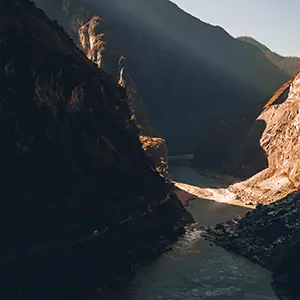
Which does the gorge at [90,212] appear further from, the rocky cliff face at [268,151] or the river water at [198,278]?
the rocky cliff face at [268,151]

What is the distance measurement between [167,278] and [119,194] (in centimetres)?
1855

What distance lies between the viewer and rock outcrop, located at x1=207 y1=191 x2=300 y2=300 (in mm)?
70000

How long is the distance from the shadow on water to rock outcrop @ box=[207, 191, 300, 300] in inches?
85.9

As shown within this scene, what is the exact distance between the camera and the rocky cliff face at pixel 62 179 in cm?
6531

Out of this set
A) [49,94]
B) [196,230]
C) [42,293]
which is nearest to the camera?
[42,293]

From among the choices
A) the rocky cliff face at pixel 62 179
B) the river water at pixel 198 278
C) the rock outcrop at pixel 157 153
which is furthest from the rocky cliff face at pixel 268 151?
the rocky cliff face at pixel 62 179

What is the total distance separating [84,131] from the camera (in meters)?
79.0

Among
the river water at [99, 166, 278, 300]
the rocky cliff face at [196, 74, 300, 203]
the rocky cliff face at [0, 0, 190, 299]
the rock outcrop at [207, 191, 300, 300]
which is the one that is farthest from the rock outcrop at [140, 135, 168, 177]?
the river water at [99, 166, 278, 300]

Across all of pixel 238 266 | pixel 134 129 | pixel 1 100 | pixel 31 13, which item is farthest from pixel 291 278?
pixel 31 13

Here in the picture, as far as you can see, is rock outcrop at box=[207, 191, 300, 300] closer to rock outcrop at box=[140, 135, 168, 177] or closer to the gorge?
the gorge

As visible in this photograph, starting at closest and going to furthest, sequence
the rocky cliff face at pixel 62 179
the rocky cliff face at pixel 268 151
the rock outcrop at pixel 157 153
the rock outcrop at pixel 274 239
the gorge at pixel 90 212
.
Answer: the rocky cliff face at pixel 62 179, the gorge at pixel 90 212, the rock outcrop at pixel 274 239, the rocky cliff face at pixel 268 151, the rock outcrop at pixel 157 153

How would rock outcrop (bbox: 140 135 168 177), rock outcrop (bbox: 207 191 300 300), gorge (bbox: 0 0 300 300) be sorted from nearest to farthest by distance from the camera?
gorge (bbox: 0 0 300 300) < rock outcrop (bbox: 207 191 300 300) < rock outcrop (bbox: 140 135 168 177)

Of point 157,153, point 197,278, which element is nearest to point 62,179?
point 197,278

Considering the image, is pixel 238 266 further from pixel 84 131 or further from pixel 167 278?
pixel 84 131
